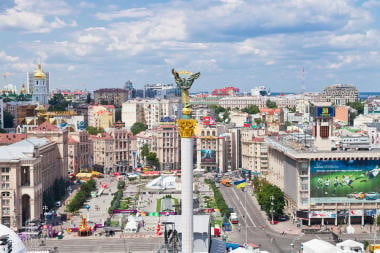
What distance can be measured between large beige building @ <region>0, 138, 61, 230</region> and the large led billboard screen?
4767 centimetres

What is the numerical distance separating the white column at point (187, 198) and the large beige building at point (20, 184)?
184 feet

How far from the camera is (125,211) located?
123688mm

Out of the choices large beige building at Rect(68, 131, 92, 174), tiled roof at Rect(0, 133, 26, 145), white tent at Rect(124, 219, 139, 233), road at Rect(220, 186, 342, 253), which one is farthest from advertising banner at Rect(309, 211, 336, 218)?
large beige building at Rect(68, 131, 92, 174)

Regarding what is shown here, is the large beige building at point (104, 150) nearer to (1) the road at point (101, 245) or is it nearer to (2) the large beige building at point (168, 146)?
(2) the large beige building at point (168, 146)

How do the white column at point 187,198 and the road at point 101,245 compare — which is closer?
the white column at point 187,198

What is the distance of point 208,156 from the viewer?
177375mm

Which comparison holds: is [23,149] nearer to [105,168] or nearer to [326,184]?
[326,184]

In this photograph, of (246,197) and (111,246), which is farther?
(246,197)

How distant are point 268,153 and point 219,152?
3007cm

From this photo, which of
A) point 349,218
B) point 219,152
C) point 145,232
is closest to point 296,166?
point 349,218

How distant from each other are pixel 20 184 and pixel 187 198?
59448 mm

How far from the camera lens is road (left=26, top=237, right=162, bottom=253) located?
96.6 m

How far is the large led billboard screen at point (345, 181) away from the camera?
364ft

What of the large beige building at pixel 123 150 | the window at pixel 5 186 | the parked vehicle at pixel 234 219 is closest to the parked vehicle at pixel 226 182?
the large beige building at pixel 123 150
